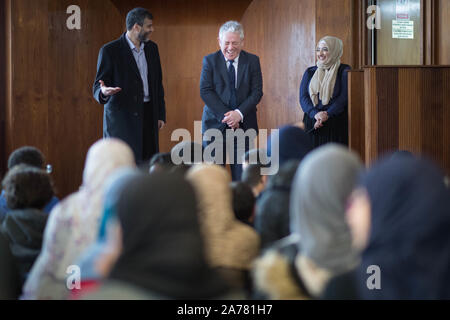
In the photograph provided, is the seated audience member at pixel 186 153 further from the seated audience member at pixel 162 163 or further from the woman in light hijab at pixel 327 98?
the woman in light hijab at pixel 327 98

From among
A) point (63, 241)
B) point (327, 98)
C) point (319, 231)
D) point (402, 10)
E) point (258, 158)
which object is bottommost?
point (63, 241)

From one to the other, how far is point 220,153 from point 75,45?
267 cm

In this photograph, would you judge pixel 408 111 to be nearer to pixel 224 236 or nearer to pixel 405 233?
pixel 224 236

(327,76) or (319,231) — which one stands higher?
(327,76)

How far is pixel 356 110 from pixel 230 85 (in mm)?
1069

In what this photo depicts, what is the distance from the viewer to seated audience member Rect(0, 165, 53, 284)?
2.69 metres

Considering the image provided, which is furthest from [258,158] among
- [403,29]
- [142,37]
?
[403,29]

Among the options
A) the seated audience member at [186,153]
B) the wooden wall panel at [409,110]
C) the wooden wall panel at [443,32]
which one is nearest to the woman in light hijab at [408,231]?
the seated audience member at [186,153]

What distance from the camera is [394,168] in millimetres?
1661

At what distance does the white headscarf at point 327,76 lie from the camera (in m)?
5.79

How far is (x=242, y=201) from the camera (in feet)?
→ 8.94

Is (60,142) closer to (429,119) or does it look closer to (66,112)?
(66,112)

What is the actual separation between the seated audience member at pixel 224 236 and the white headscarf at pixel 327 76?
3724 millimetres

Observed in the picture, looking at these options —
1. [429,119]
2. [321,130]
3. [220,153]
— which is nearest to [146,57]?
[220,153]
